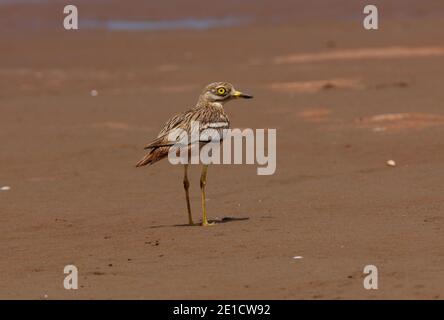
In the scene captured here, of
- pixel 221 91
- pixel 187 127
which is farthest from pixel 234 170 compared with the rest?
pixel 187 127

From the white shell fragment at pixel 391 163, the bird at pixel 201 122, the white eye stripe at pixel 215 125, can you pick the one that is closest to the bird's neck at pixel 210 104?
the bird at pixel 201 122

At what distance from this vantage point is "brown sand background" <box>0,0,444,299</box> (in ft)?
26.0

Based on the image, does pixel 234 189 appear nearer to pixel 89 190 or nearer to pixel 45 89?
pixel 89 190

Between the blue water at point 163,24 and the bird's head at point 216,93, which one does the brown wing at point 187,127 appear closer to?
the bird's head at point 216,93

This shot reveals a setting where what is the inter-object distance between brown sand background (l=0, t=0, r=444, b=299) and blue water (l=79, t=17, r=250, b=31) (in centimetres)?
157

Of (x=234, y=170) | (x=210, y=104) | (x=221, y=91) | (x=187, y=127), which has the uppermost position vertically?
(x=221, y=91)

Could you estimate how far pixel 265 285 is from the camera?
7.48m

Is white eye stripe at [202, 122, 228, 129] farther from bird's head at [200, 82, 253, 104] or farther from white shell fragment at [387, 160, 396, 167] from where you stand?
white shell fragment at [387, 160, 396, 167]

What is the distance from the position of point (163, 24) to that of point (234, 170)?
51.8 ft

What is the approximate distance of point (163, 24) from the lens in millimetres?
27797

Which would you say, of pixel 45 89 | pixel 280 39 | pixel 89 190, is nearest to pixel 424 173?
pixel 89 190

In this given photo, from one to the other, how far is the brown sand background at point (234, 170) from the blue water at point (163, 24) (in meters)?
1.57

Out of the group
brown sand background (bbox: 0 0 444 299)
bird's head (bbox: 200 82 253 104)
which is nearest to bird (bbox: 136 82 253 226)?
bird's head (bbox: 200 82 253 104)

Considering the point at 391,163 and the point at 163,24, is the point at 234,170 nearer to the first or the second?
the point at 391,163
